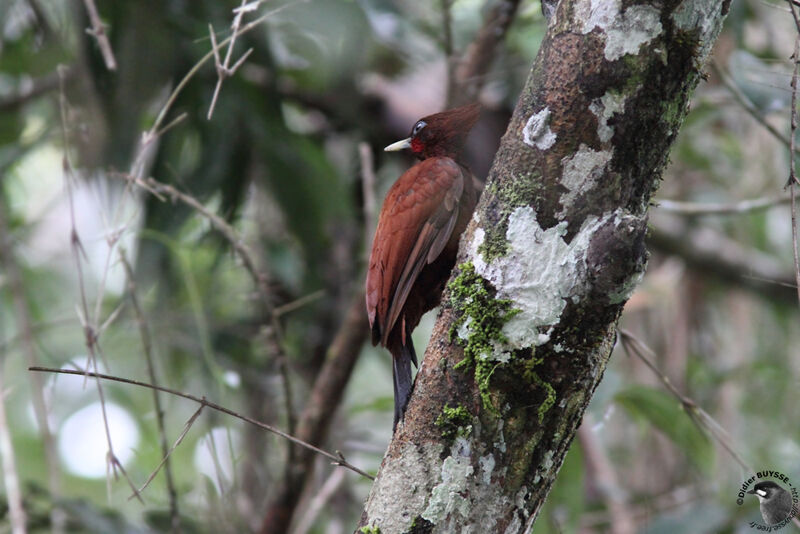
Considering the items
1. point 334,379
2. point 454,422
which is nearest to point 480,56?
point 334,379

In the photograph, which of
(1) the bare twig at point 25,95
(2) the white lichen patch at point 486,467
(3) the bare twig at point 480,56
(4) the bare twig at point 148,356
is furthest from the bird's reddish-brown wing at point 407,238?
(1) the bare twig at point 25,95

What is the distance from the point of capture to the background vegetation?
317 centimetres

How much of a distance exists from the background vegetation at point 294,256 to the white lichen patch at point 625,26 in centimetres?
140

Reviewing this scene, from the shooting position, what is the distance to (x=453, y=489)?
1501 mm

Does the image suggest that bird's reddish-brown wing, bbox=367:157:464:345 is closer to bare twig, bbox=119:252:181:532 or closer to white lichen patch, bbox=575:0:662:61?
bare twig, bbox=119:252:181:532

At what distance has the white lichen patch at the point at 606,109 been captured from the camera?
145 cm

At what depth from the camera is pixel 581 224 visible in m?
1.47

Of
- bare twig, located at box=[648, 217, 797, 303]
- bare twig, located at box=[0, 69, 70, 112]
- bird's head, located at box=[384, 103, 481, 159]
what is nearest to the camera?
bird's head, located at box=[384, 103, 481, 159]

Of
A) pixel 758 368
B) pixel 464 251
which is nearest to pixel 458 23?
pixel 758 368

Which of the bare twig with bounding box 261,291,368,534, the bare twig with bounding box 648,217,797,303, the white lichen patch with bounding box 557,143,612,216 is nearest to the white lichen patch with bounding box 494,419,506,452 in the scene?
the white lichen patch with bounding box 557,143,612,216

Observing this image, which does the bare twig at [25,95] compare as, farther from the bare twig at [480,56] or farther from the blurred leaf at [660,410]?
the blurred leaf at [660,410]

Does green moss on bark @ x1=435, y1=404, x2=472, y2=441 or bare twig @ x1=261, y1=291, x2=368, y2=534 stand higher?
bare twig @ x1=261, y1=291, x2=368, y2=534

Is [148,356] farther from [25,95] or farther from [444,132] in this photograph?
[25,95]

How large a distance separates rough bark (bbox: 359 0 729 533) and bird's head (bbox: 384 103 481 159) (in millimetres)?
1261
